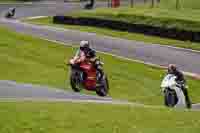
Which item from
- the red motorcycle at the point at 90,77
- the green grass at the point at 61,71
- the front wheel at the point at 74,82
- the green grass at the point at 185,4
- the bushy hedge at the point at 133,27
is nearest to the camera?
the red motorcycle at the point at 90,77

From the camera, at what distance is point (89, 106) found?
10695 mm

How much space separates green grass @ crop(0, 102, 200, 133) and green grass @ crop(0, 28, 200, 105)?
711cm

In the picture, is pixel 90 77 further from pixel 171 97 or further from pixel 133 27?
pixel 133 27

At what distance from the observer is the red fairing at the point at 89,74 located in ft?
55.5

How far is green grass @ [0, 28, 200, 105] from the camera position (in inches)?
733

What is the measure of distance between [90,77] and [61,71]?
480 centimetres

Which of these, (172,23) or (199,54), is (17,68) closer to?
(199,54)

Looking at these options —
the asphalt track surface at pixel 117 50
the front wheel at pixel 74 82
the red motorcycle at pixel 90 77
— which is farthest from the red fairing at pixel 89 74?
the asphalt track surface at pixel 117 50

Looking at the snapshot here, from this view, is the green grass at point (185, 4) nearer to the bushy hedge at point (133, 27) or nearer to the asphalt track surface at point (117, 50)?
the bushy hedge at point (133, 27)

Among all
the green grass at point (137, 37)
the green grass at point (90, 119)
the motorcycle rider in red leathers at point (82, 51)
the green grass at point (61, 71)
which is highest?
the green grass at point (90, 119)

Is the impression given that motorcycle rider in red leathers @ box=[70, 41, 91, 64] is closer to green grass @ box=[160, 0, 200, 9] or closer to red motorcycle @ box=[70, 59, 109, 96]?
red motorcycle @ box=[70, 59, 109, 96]

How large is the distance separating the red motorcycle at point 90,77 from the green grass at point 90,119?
6.16m

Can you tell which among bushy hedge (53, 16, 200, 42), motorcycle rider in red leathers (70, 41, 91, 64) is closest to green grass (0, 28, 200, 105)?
motorcycle rider in red leathers (70, 41, 91, 64)

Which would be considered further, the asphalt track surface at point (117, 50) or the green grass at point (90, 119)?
the asphalt track surface at point (117, 50)
